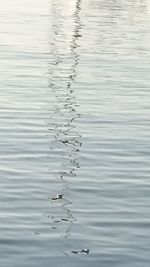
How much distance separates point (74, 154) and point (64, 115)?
556 centimetres

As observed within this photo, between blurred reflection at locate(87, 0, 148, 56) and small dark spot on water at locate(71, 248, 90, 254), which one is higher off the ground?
blurred reflection at locate(87, 0, 148, 56)

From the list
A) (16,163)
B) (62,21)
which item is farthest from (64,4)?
(16,163)

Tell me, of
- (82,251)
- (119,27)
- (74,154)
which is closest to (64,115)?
(74,154)

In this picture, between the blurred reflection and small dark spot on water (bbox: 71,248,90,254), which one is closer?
small dark spot on water (bbox: 71,248,90,254)

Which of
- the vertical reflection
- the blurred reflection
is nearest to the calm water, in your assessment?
the vertical reflection

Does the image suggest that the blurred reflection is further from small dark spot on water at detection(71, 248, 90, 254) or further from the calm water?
small dark spot on water at detection(71, 248, 90, 254)

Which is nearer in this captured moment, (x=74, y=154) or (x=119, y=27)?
(x=74, y=154)

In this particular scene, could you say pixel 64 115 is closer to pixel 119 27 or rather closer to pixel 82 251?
pixel 82 251

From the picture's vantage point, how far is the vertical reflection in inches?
596

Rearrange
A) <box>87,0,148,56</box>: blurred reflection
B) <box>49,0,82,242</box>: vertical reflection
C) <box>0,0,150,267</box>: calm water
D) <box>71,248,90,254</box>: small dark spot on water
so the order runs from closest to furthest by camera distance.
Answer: <box>71,248,90,254</box>: small dark spot on water < <box>0,0,150,267</box>: calm water < <box>49,0,82,242</box>: vertical reflection < <box>87,0,148,56</box>: blurred reflection

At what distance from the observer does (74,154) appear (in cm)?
1861

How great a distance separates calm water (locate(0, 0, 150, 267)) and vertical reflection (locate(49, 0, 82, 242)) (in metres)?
0.03

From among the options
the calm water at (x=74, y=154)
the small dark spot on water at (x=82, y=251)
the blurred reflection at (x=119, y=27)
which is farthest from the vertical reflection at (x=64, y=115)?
the blurred reflection at (x=119, y=27)

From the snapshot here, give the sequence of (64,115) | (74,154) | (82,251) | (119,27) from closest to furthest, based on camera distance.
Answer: (82,251) → (74,154) → (64,115) → (119,27)
